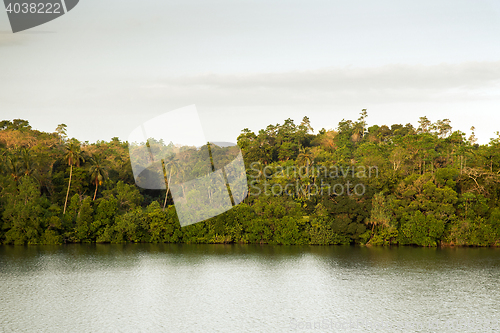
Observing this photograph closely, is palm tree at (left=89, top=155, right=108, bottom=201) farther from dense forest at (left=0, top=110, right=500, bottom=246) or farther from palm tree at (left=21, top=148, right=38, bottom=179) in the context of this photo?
palm tree at (left=21, top=148, right=38, bottom=179)

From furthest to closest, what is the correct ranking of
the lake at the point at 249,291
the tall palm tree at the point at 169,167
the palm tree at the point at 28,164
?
1. the tall palm tree at the point at 169,167
2. the palm tree at the point at 28,164
3. the lake at the point at 249,291

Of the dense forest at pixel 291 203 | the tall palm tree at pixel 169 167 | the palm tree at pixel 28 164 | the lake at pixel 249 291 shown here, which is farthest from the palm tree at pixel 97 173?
the lake at pixel 249 291

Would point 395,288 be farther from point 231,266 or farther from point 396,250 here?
point 396,250

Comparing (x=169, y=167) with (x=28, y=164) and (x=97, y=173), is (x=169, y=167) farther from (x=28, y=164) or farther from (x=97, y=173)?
(x=28, y=164)

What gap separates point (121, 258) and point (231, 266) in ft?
33.6

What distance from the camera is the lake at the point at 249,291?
69.9ft

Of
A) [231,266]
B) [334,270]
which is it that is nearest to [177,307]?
[231,266]

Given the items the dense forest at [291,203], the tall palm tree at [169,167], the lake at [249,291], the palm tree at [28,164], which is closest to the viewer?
the lake at [249,291]

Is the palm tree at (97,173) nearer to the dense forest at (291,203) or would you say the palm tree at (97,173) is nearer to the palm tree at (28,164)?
the dense forest at (291,203)

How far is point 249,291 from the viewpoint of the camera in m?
27.8

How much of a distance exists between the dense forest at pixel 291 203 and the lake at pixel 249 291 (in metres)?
5.15

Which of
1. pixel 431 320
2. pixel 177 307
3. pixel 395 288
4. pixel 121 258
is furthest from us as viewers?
pixel 121 258

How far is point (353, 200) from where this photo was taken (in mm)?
48438

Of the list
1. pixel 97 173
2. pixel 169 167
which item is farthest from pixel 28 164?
pixel 169 167
